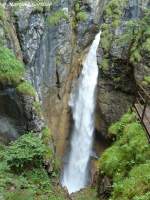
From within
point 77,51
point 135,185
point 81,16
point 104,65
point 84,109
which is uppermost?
point 135,185

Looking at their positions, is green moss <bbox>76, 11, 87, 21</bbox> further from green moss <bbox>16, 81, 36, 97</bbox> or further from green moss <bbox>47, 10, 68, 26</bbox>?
green moss <bbox>16, 81, 36, 97</bbox>

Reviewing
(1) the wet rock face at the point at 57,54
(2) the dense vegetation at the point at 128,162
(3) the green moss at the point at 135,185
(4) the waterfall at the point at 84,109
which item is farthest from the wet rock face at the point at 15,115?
(4) the waterfall at the point at 84,109

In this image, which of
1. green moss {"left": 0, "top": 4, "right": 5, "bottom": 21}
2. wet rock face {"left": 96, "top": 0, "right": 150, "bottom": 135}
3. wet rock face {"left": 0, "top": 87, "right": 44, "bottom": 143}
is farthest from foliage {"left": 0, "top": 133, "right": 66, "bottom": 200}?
wet rock face {"left": 96, "top": 0, "right": 150, "bottom": 135}

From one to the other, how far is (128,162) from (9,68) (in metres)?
6.26

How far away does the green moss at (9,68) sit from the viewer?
47.2ft

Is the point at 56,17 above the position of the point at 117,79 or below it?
above

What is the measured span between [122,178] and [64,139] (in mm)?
12535

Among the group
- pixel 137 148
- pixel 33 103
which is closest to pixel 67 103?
pixel 33 103

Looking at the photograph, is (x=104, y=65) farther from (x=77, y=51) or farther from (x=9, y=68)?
(x=9, y=68)

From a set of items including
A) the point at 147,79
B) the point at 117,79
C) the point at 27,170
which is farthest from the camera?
the point at 117,79

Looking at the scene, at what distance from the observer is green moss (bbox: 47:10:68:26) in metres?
20.7

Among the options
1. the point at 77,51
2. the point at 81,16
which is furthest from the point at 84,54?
the point at 81,16

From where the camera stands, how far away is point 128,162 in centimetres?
1085

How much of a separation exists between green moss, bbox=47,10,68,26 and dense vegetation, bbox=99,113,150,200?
9.58 metres
